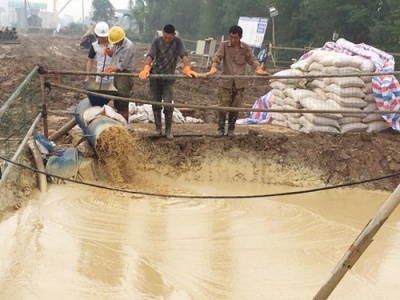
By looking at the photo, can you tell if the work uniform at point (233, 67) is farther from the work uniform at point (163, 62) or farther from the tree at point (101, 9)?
the tree at point (101, 9)

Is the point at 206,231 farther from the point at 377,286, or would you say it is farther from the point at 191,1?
the point at 191,1

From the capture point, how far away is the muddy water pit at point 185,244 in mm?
4355

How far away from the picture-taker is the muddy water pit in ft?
14.3

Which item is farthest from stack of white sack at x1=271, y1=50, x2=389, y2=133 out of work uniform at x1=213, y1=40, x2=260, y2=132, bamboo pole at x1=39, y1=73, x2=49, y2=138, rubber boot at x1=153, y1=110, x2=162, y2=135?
bamboo pole at x1=39, y1=73, x2=49, y2=138

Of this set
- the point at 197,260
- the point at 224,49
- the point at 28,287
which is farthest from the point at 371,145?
the point at 28,287

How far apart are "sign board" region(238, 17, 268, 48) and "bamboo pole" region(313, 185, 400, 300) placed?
15.4m

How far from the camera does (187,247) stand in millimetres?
5098

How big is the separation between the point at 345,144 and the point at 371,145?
34cm

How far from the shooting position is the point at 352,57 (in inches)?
302

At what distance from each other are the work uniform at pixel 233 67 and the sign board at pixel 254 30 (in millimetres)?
10753

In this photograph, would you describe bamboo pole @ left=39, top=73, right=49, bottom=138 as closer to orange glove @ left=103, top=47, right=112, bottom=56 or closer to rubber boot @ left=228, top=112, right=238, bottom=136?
orange glove @ left=103, top=47, right=112, bottom=56

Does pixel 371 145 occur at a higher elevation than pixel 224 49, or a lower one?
lower

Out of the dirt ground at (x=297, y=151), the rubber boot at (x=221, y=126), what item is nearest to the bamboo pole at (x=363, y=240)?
the dirt ground at (x=297, y=151)

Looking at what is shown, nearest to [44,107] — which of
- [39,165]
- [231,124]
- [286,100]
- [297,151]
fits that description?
[39,165]
